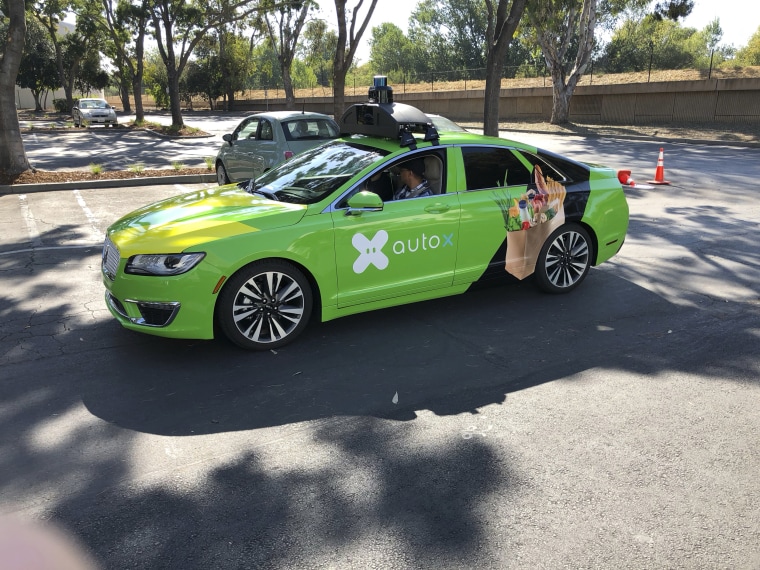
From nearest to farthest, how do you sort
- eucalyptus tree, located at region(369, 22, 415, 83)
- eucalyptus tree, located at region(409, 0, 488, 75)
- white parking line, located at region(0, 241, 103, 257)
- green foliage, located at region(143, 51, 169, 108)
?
white parking line, located at region(0, 241, 103, 257), green foliage, located at region(143, 51, 169, 108), eucalyptus tree, located at region(409, 0, 488, 75), eucalyptus tree, located at region(369, 22, 415, 83)

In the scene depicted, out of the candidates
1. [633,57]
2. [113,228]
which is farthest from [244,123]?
[633,57]

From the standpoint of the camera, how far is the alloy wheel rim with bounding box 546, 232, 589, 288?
6.18 m

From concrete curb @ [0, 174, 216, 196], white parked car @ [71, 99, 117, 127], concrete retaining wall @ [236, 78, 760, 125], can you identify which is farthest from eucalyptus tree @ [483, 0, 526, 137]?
white parked car @ [71, 99, 117, 127]

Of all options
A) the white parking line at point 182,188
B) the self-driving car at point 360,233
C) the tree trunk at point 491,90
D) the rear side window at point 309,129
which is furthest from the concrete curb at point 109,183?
the self-driving car at point 360,233

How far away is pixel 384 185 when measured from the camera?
5527 millimetres

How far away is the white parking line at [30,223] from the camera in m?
8.52

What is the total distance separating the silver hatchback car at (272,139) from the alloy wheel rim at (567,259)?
6.14 meters

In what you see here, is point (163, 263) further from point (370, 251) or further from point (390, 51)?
point (390, 51)

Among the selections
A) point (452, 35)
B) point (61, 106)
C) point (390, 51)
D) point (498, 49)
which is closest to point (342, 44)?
point (498, 49)

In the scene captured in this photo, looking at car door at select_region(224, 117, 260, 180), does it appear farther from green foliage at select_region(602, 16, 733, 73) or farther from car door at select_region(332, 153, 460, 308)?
green foliage at select_region(602, 16, 733, 73)

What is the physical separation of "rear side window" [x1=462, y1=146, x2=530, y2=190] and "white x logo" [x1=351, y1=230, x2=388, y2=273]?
107 centimetres

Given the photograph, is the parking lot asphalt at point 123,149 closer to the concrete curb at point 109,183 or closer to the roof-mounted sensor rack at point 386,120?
the concrete curb at point 109,183

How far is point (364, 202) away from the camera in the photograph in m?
4.93

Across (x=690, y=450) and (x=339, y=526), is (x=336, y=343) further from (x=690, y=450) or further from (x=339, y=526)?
(x=690, y=450)
